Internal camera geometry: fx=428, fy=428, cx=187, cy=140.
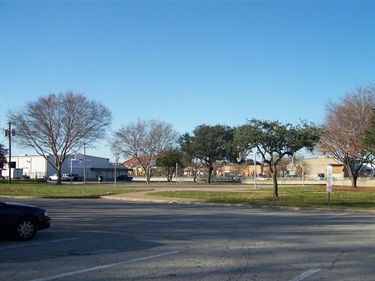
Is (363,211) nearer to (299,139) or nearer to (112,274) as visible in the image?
(299,139)

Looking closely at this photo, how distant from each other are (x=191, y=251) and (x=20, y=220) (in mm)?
4420

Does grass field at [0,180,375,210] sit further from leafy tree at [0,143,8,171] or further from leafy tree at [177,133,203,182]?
leafy tree at [177,133,203,182]

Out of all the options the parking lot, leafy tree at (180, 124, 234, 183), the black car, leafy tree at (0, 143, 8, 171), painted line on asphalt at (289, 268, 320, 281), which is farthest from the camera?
leafy tree at (180, 124, 234, 183)

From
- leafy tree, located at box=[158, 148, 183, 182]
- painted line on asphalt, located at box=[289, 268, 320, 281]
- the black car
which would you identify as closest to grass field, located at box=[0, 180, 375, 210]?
the black car

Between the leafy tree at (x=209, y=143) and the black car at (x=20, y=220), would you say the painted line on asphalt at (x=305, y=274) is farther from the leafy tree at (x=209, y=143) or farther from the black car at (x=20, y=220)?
the leafy tree at (x=209, y=143)

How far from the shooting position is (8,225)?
10.4 m

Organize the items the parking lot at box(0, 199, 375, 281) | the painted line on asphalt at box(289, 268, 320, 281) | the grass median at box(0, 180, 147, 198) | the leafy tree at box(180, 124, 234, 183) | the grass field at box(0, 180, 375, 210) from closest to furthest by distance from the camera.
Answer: the painted line on asphalt at box(289, 268, 320, 281), the parking lot at box(0, 199, 375, 281), the grass field at box(0, 180, 375, 210), the grass median at box(0, 180, 147, 198), the leafy tree at box(180, 124, 234, 183)

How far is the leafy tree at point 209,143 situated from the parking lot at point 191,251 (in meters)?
A: 55.8

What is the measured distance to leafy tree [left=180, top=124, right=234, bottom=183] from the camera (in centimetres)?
7119

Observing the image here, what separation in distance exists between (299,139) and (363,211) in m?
7.10

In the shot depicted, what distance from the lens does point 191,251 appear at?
9617 mm

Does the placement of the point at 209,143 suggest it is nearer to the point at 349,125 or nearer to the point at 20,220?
the point at 349,125

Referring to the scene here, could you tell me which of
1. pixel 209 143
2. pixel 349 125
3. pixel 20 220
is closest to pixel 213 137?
pixel 209 143

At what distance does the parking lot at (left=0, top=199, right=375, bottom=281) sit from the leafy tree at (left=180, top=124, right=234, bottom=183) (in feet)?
183
